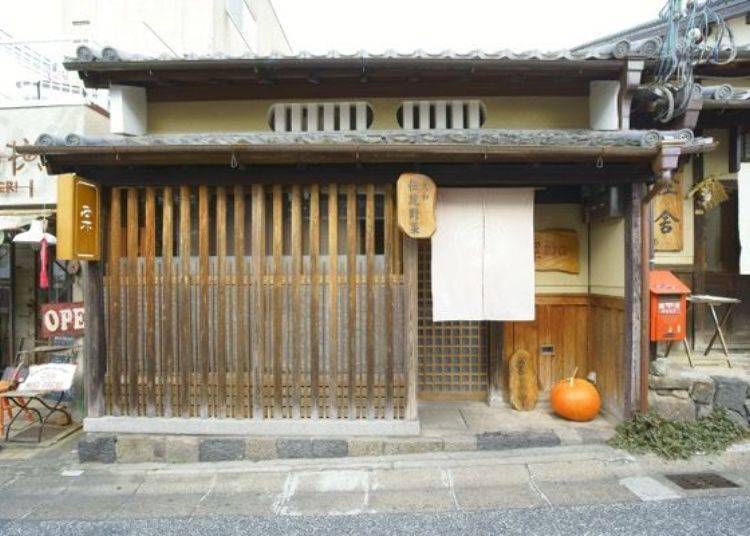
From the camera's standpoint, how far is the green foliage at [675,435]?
5824 millimetres

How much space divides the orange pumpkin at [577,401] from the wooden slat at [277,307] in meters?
4.13

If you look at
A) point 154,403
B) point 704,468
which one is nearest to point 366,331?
point 154,403

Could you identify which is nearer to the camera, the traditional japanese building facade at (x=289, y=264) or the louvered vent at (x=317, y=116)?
the traditional japanese building facade at (x=289, y=264)

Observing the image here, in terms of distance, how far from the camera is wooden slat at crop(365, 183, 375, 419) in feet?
19.4

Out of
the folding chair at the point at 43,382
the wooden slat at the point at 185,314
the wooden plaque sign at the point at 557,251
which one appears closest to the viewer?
the wooden slat at the point at 185,314

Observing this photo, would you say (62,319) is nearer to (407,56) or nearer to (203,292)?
(203,292)

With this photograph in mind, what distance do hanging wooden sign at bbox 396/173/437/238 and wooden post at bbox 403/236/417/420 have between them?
345 mm

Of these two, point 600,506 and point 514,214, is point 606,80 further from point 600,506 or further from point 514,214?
point 600,506

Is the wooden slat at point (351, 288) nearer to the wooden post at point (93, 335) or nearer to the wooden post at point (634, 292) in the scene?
the wooden post at point (93, 335)

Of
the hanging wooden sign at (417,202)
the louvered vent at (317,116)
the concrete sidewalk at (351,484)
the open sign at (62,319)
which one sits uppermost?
the louvered vent at (317,116)

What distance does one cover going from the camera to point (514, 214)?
242 inches

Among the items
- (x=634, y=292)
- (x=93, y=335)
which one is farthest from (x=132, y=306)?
(x=634, y=292)

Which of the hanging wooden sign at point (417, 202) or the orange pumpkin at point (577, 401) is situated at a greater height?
the hanging wooden sign at point (417, 202)

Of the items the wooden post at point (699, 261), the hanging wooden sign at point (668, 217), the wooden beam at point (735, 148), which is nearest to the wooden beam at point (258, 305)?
the hanging wooden sign at point (668, 217)
